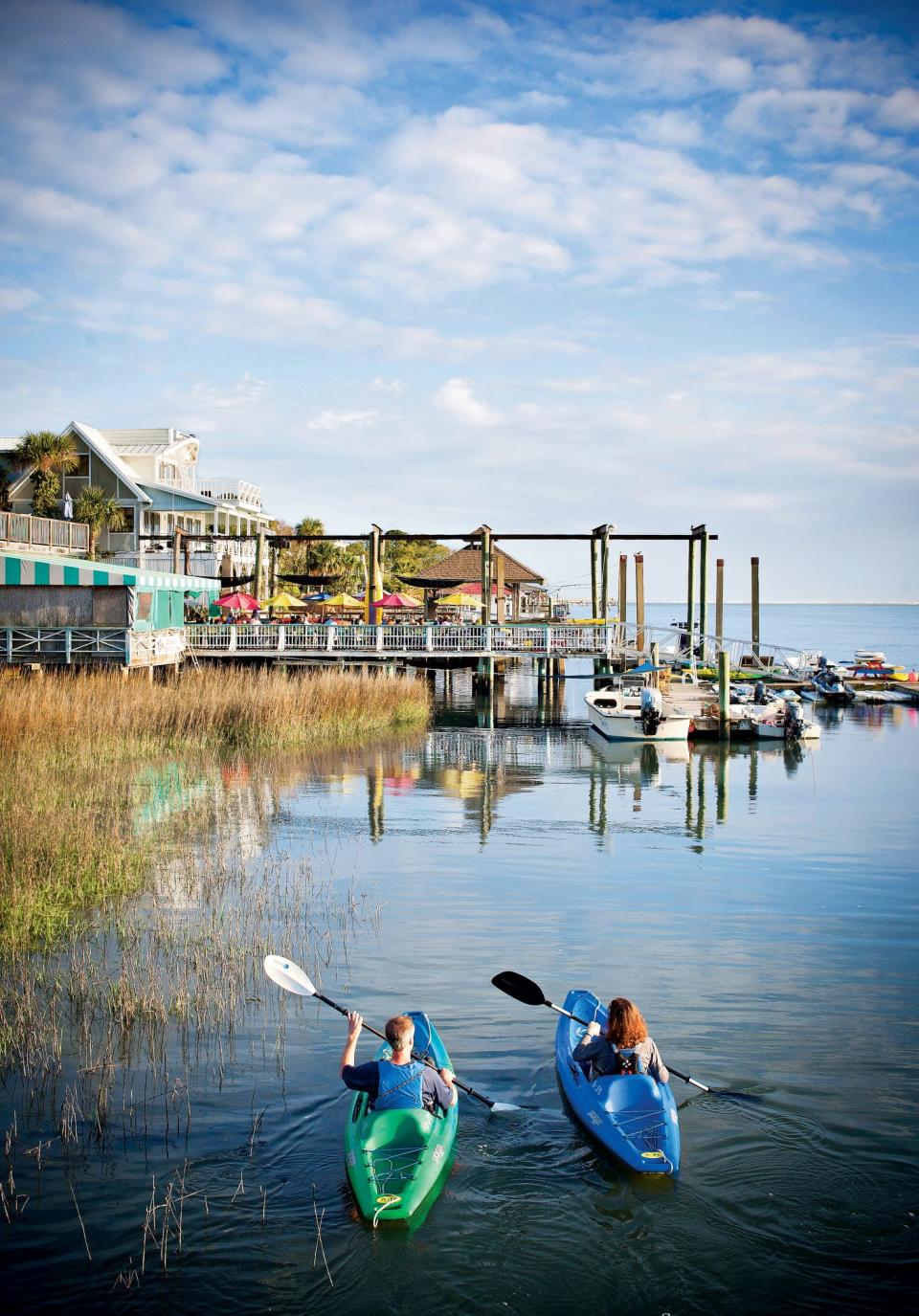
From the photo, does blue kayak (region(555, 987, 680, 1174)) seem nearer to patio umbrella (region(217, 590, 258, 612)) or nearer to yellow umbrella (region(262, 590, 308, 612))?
patio umbrella (region(217, 590, 258, 612))

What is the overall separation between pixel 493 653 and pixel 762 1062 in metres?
31.6

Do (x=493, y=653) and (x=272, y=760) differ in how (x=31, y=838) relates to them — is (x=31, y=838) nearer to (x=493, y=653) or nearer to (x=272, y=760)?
(x=272, y=760)

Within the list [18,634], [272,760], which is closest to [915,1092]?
[272,760]

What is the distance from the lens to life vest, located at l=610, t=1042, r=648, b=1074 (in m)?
8.14

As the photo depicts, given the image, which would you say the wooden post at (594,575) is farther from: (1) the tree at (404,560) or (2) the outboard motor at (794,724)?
(1) the tree at (404,560)

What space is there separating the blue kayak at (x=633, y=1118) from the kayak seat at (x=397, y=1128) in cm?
129

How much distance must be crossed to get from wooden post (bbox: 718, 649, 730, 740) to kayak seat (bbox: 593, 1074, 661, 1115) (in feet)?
91.5

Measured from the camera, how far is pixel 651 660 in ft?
130

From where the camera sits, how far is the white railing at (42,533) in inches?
1548

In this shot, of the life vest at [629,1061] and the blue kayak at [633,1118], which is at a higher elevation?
the life vest at [629,1061]

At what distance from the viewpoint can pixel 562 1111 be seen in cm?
877

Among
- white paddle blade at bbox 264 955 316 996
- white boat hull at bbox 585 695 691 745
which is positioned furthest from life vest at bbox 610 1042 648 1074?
white boat hull at bbox 585 695 691 745

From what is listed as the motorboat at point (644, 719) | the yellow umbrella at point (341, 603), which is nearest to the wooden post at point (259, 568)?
the yellow umbrella at point (341, 603)

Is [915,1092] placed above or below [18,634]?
below
